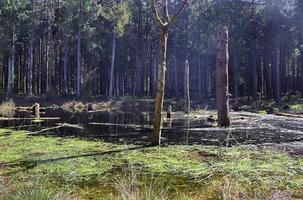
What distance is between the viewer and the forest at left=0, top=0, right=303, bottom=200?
28.4ft

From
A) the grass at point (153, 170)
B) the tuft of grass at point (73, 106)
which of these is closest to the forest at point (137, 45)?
the tuft of grass at point (73, 106)

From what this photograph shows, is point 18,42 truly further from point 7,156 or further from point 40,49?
point 7,156

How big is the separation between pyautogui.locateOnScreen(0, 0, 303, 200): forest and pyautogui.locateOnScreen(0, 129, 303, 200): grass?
4 cm

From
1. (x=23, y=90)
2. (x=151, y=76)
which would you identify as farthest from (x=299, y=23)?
(x=23, y=90)

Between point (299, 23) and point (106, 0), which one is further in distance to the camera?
point (106, 0)

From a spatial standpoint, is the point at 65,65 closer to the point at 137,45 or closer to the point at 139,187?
the point at 137,45

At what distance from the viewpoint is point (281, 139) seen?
1501 centimetres

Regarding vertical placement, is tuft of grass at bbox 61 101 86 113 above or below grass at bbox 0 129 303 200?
above

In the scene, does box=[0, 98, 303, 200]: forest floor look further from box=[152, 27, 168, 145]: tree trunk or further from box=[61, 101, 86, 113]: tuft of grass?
box=[61, 101, 86, 113]: tuft of grass

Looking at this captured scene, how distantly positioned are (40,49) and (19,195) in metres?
54.3

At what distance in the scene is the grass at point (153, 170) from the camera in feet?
23.2

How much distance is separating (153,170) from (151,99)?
42.7 meters

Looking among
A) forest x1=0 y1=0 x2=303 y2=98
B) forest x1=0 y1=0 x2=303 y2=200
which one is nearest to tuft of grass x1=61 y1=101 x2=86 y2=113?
forest x1=0 y1=0 x2=303 y2=200

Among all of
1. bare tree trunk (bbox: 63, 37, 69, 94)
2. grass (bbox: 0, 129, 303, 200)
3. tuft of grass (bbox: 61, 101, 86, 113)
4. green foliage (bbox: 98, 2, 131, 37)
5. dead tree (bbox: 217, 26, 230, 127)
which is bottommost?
grass (bbox: 0, 129, 303, 200)
